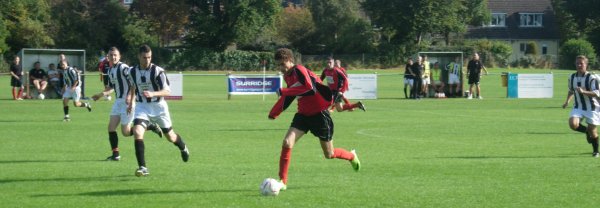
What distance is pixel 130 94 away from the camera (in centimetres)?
1395

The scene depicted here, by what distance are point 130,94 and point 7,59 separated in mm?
67122

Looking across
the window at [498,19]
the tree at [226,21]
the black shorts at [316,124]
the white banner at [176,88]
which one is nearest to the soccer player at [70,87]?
the white banner at [176,88]

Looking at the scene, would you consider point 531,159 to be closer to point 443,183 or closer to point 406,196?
point 443,183

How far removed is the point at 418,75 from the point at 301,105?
26.8m

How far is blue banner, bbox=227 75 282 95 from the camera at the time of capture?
38562 millimetres

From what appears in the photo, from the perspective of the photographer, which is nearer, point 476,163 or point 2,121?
point 476,163

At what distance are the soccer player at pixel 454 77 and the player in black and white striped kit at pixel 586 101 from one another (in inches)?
902

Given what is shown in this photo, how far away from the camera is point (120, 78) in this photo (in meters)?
15.2

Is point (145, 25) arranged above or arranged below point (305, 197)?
above

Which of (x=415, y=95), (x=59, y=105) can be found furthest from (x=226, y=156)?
(x=415, y=95)

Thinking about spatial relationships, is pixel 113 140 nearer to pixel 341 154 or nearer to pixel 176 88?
pixel 341 154

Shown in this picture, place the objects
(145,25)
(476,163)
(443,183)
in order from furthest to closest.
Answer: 1. (145,25)
2. (476,163)
3. (443,183)

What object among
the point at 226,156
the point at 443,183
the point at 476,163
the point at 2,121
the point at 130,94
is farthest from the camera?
the point at 2,121

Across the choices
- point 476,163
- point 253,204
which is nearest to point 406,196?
point 253,204
